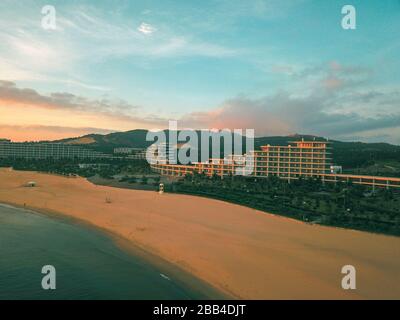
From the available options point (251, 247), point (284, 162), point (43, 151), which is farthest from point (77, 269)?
point (43, 151)

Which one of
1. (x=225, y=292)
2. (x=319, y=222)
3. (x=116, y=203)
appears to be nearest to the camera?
(x=225, y=292)

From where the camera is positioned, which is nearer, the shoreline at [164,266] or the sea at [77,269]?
the shoreline at [164,266]

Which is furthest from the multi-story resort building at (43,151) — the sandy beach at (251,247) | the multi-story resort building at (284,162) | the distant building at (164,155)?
the sandy beach at (251,247)

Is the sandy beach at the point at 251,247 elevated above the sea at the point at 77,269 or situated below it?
above

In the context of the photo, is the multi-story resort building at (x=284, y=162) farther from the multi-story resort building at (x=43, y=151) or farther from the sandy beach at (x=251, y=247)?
the multi-story resort building at (x=43, y=151)
